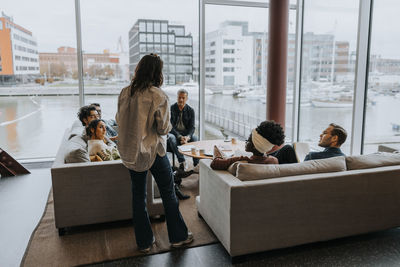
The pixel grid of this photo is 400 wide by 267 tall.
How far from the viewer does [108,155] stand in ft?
10.4

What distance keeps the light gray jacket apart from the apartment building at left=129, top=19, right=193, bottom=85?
3430 millimetres

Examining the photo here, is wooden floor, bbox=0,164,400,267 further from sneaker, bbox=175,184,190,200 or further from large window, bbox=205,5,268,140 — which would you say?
large window, bbox=205,5,268,140

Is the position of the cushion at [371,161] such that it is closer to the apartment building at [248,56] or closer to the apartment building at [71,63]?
the apartment building at [248,56]

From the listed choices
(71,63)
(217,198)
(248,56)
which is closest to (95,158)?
(217,198)

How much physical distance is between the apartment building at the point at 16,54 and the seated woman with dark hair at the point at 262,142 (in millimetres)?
4272

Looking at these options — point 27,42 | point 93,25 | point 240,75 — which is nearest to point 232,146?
point 240,75

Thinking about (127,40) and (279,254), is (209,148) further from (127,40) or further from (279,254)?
(127,40)

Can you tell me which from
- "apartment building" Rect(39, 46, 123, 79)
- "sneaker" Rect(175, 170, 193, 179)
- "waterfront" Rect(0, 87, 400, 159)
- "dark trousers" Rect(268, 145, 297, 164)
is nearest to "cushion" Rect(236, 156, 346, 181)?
"dark trousers" Rect(268, 145, 297, 164)

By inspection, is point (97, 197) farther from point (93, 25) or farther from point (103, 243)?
point (93, 25)

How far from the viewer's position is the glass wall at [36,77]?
5254 millimetres

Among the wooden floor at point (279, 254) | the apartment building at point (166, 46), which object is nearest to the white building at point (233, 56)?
the apartment building at point (166, 46)

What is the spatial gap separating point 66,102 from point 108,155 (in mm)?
2996

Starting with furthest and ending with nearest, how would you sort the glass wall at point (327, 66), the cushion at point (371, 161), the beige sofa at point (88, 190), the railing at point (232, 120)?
the railing at point (232, 120) < the glass wall at point (327, 66) < the beige sofa at point (88, 190) < the cushion at point (371, 161)

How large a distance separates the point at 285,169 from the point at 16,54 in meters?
4.92
